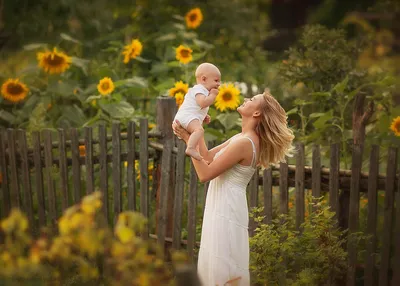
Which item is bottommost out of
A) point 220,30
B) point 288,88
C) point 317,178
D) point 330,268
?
point 330,268

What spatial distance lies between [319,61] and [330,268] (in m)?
2.39

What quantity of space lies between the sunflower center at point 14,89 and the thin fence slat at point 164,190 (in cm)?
190

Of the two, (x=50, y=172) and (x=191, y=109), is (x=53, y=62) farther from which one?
(x=191, y=109)

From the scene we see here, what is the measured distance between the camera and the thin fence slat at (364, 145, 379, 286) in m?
4.56

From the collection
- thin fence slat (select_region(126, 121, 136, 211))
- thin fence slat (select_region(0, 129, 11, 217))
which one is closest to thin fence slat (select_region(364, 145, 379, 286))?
thin fence slat (select_region(126, 121, 136, 211))

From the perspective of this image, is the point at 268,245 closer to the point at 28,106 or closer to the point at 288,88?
the point at 288,88

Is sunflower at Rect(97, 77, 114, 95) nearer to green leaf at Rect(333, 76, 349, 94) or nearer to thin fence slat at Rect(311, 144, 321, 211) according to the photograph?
green leaf at Rect(333, 76, 349, 94)

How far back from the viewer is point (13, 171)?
6.07 meters

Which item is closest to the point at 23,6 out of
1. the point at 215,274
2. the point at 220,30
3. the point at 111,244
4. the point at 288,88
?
the point at 220,30

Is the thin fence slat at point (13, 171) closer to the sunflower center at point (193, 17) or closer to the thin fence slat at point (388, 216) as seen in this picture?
the sunflower center at point (193, 17)

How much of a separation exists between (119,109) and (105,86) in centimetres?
26

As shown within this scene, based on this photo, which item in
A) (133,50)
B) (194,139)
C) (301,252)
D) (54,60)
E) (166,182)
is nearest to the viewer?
(194,139)

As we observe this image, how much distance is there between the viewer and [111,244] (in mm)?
2461

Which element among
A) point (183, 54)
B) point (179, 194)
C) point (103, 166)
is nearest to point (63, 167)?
point (103, 166)
